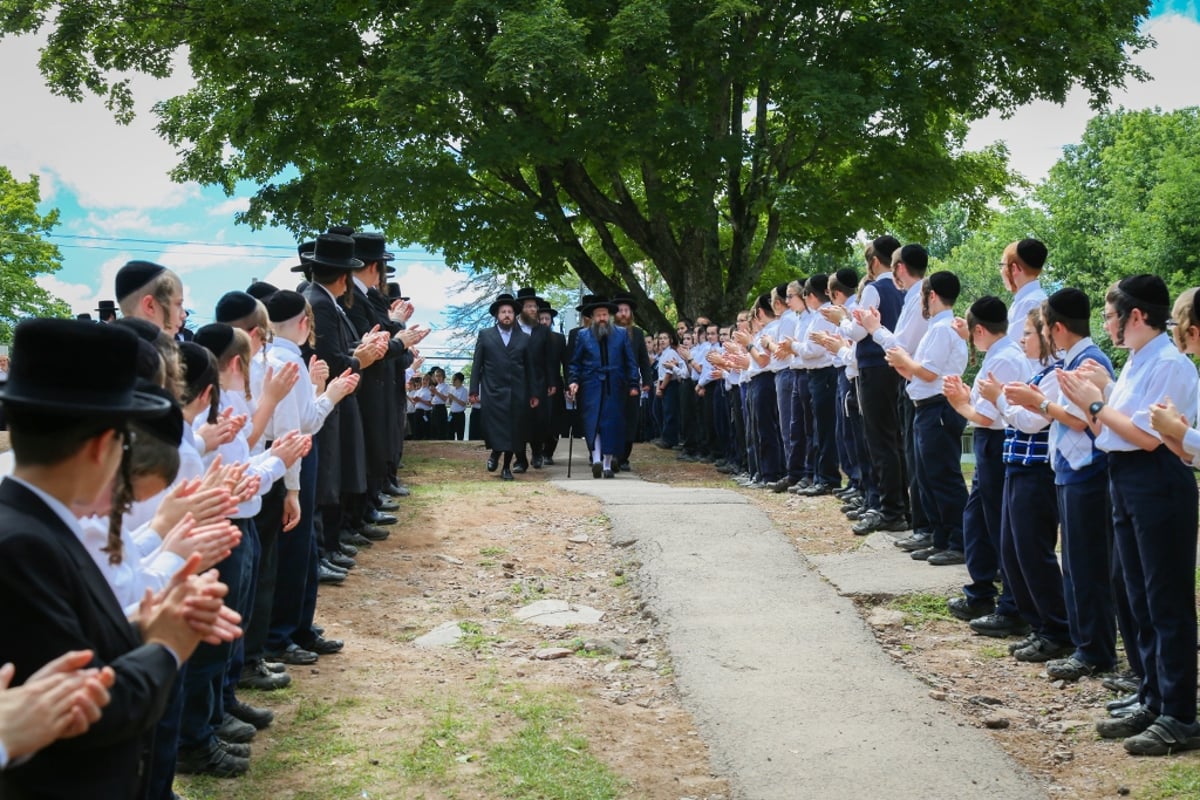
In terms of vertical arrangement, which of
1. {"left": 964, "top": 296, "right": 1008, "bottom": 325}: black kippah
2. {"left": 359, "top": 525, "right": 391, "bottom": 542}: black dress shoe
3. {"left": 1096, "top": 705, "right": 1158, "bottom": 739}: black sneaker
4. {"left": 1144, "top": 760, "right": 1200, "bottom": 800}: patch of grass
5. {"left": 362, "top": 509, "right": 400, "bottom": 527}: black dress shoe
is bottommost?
{"left": 1144, "top": 760, "right": 1200, "bottom": 800}: patch of grass

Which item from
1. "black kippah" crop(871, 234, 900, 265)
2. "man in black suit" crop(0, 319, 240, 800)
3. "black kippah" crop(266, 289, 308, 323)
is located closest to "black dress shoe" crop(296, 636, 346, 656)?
"black kippah" crop(266, 289, 308, 323)

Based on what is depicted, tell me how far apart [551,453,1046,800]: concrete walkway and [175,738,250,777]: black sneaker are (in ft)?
6.73

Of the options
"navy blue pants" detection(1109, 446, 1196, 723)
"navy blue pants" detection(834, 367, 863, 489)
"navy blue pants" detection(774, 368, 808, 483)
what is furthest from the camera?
"navy blue pants" detection(774, 368, 808, 483)

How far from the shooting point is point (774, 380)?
1414 cm

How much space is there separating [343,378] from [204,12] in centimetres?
1665

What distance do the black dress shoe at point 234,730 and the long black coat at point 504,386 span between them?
1003 centimetres

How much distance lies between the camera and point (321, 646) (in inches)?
278

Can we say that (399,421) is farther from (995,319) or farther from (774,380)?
(995,319)

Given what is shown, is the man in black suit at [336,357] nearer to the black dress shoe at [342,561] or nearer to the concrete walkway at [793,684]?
the black dress shoe at [342,561]

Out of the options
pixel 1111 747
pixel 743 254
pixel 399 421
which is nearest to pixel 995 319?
pixel 1111 747

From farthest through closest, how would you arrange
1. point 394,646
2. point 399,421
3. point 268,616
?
point 399,421 → point 394,646 → point 268,616

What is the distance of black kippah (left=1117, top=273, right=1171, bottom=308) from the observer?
5.82 metres

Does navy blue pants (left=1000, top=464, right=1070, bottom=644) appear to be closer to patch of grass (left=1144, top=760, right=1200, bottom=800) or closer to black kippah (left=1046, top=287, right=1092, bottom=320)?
black kippah (left=1046, top=287, right=1092, bottom=320)

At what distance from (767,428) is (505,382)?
3.42 metres
